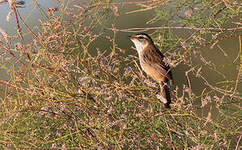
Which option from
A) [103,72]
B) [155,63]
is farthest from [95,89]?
[155,63]

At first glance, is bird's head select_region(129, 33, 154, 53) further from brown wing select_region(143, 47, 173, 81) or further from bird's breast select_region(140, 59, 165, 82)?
bird's breast select_region(140, 59, 165, 82)

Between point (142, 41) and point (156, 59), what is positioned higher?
point (142, 41)

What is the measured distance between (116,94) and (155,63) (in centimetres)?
136

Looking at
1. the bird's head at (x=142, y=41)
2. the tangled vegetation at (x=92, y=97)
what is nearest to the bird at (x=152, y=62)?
the bird's head at (x=142, y=41)

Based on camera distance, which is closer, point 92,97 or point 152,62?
point 92,97

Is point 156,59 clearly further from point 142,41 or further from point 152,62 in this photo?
point 142,41

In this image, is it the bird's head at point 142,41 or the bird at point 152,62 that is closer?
the bird at point 152,62

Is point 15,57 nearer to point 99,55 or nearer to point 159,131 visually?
point 99,55

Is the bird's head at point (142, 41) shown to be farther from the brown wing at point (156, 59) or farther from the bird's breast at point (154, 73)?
the bird's breast at point (154, 73)

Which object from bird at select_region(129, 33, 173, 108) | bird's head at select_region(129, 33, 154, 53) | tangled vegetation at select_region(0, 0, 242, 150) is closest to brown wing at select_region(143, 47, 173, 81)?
bird at select_region(129, 33, 173, 108)

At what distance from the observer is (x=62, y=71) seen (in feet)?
9.32

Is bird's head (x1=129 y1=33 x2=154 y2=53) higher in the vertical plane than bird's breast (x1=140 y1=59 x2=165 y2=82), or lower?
higher

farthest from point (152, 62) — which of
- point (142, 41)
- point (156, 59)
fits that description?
point (142, 41)

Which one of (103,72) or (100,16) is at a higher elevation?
(100,16)
